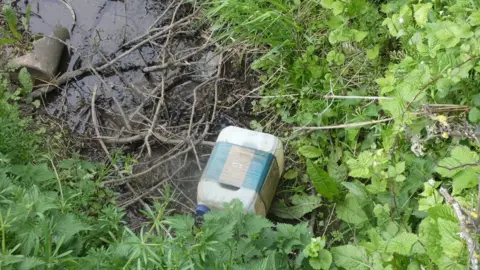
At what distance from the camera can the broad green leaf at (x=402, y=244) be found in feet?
5.80

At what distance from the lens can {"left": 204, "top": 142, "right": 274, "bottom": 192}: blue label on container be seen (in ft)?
7.81

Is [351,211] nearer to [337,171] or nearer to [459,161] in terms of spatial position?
[337,171]

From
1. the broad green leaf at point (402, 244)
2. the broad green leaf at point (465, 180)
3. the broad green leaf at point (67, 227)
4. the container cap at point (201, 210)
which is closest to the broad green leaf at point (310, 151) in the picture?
the container cap at point (201, 210)

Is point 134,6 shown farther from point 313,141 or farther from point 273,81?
point 313,141

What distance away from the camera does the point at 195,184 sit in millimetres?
2711

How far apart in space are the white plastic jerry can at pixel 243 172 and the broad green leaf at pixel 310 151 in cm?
11

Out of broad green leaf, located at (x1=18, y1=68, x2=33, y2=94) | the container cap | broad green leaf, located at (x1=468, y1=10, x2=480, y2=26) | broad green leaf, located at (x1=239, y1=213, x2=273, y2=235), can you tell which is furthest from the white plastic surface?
broad green leaf, located at (x1=18, y1=68, x2=33, y2=94)

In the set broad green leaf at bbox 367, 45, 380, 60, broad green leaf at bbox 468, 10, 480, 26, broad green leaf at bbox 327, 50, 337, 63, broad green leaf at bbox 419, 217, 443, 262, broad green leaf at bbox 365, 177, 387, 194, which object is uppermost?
broad green leaf at bbox 468, 10, 480, 26

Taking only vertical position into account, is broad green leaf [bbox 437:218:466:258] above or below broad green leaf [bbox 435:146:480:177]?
below

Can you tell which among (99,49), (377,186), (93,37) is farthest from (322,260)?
(93,37)

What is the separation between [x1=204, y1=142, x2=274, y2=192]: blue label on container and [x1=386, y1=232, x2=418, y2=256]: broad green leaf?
72cm

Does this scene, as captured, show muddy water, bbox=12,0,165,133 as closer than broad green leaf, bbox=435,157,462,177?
No

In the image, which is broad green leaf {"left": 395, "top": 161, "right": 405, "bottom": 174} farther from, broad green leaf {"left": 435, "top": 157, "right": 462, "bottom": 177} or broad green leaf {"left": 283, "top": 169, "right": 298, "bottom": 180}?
broad green leaf {"left": 283, "top": 169, "right": 298, "bottom": 180}

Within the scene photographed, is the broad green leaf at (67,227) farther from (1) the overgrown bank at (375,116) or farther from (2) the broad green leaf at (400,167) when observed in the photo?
(2) the broad green leaf at (400,167)
